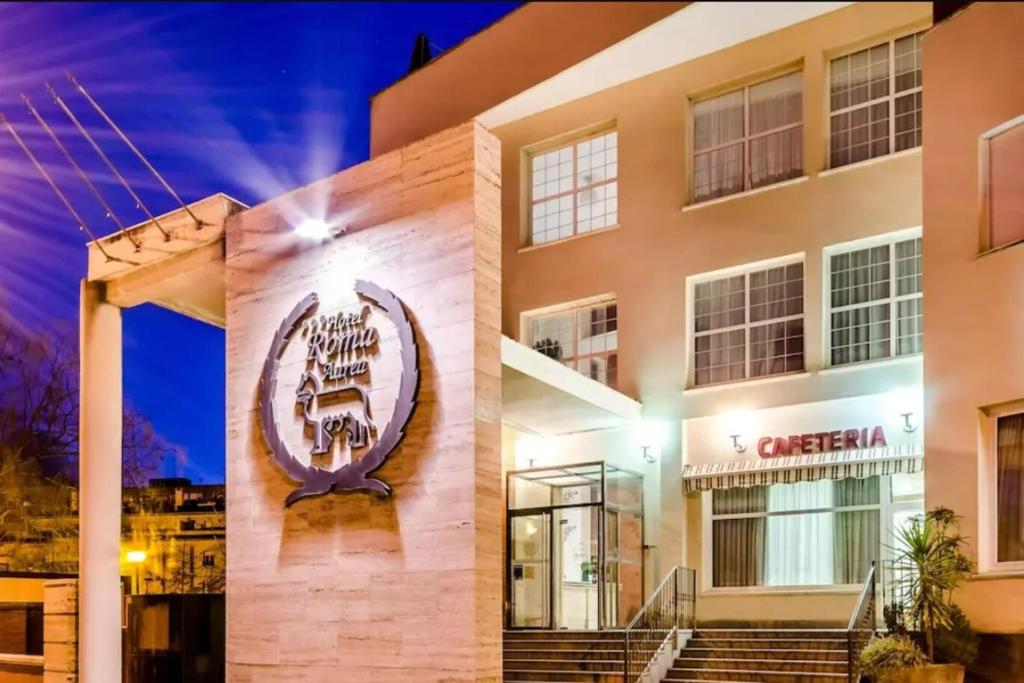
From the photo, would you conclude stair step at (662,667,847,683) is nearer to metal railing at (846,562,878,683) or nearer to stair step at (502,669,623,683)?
metal railing at (846,562,878,683)

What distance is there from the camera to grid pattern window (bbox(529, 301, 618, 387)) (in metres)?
17.0

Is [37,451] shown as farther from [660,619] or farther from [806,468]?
[806,468]

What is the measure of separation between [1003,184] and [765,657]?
592cm

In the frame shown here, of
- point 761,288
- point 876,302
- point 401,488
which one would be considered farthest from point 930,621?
point 761,288

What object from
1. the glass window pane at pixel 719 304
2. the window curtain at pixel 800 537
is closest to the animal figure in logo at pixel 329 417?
the window curtain at pixel 800 537

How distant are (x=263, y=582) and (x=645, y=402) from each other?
26.9 feet

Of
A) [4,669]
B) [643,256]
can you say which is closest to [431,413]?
[4,669]

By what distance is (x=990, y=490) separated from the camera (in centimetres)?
1109

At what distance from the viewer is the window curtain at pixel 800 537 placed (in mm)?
14367

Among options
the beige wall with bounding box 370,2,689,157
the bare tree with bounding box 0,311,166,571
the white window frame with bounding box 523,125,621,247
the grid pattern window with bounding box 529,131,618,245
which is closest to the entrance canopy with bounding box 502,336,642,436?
the white window frame with bounding box 523,125,621,247

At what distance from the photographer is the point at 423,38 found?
68.7 feet

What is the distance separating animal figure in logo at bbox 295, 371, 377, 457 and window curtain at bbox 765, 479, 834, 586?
7842 mm

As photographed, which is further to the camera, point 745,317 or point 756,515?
point 745,317

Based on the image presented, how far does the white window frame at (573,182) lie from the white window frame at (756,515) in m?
4.80
